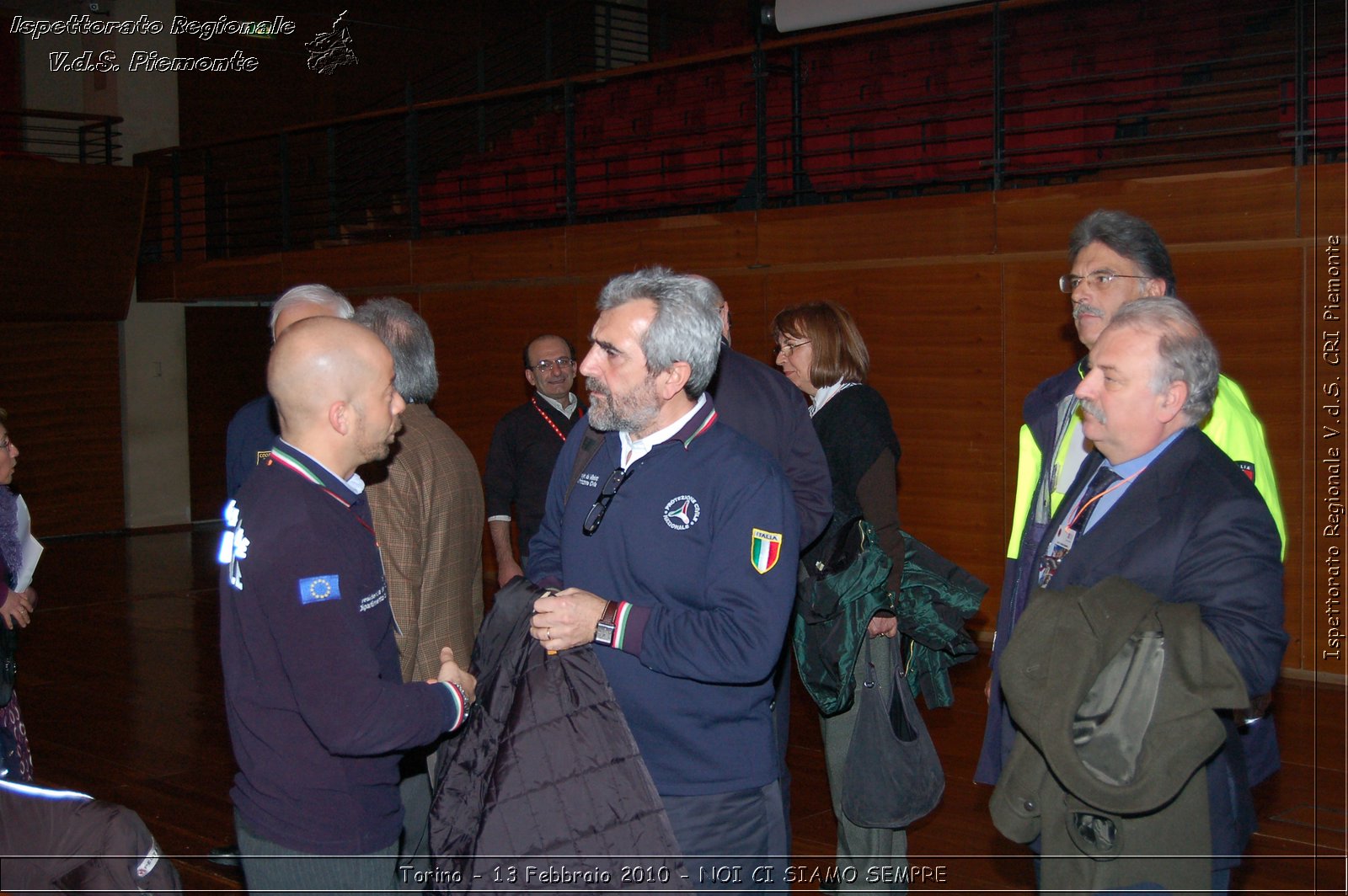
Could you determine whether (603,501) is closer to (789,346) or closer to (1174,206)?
(789,346)

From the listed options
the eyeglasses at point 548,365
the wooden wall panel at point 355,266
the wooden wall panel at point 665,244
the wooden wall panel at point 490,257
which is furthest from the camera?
the wooden wall panel at point 355,266

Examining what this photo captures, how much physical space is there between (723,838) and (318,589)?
857mm

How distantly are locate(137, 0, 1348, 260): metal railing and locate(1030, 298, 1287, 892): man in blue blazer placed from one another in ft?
12.6

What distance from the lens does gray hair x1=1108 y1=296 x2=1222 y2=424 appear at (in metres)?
1.99

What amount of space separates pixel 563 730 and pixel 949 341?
16.9ft

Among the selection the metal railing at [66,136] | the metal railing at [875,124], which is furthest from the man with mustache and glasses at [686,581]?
the metal railing at [66,136]

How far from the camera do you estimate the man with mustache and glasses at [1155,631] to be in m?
1.73

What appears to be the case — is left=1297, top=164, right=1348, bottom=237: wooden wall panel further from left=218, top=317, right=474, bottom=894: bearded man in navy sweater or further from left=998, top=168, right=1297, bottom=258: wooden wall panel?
left=218, top=317, right=474, bottom=894: bearded man in navy sweater

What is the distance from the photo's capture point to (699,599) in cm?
208

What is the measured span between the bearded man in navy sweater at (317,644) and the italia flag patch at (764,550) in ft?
1.98

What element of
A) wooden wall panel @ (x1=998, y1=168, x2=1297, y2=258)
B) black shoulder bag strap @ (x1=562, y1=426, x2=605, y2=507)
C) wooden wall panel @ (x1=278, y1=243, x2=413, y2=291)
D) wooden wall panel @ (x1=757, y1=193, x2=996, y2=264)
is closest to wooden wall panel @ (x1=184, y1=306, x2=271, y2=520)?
wooden wall panel @ (x1=278, y1=243, x2=413, y2=291)

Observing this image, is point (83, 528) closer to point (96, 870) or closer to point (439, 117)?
point (439, 117)

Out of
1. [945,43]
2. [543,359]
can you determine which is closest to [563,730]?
[543,359]

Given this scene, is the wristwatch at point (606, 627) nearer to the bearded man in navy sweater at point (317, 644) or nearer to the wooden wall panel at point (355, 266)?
the bearded man in navy sweater at point (317, 644)
